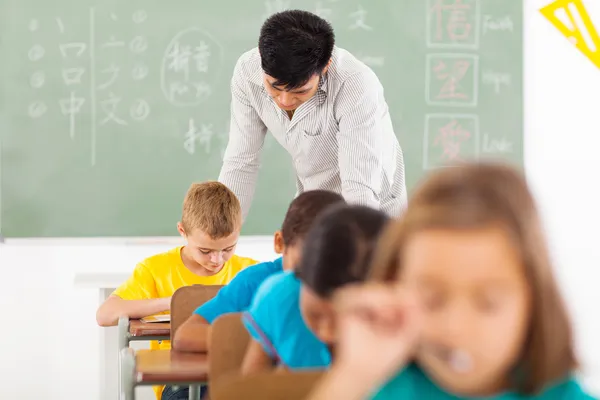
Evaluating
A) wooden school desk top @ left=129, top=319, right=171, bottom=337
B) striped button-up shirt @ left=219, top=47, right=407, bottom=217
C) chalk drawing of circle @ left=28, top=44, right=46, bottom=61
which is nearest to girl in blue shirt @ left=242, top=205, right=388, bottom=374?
striped button-up shirt @ left=219, top=47, right=407, bottom=217

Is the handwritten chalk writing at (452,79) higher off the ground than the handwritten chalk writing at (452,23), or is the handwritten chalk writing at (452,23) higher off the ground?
the handwritten chalk writing at (452,23)

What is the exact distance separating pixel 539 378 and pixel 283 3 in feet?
11.7

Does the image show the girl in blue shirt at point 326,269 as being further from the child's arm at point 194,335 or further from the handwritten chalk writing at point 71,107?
the handwritten chalk writing at point 71,107

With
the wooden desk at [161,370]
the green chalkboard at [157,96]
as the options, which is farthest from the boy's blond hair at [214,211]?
the green chalkboard at [157,96]

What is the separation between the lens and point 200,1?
165 inches

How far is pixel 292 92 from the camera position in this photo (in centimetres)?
260

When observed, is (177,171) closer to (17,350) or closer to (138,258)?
(138,258)

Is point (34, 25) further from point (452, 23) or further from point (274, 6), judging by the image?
point (452, 23)

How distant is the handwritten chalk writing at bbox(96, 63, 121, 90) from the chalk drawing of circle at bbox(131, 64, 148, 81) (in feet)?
0.24

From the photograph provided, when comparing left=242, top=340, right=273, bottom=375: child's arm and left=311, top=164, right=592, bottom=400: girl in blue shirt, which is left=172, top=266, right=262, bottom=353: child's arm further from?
left=311, top=164, right=592, bottom=400: girl in blue shirt

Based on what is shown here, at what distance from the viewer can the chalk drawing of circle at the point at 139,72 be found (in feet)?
13.6

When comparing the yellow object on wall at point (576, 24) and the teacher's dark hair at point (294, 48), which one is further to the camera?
the yellow object on wall at point (576, 24)

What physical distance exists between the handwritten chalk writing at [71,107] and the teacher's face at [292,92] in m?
1.71

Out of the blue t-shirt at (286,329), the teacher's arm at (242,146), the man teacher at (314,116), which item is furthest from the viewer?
the teacher's arm at (242,146)
